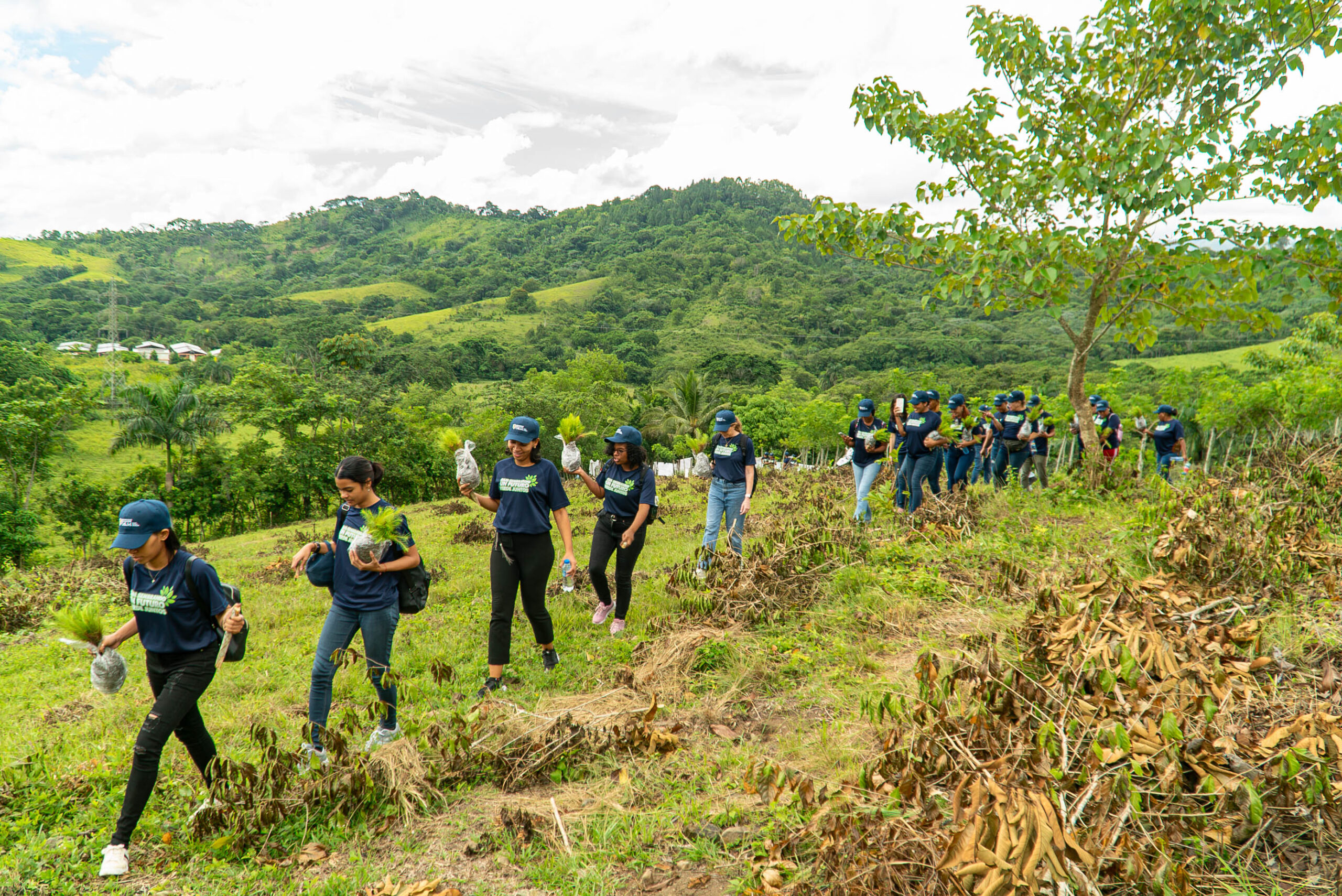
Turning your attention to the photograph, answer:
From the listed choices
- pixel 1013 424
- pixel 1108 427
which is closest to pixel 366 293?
pixel 1013 424

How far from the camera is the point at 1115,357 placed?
254 feet

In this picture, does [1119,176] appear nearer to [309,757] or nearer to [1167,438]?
[1167,438]

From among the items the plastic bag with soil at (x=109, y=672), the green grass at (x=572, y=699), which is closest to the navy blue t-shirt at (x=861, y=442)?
the green grass at (x=572, y=699)

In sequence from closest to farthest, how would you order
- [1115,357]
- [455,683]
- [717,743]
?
[717,743] < [455,683] < [1115,357]

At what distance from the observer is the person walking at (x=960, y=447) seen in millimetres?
9312

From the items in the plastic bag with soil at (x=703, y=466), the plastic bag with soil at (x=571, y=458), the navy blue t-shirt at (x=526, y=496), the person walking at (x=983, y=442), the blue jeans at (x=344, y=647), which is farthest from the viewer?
the person walking at (x=983, y=442)

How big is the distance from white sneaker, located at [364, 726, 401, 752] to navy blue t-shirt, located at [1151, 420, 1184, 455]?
30.8 feet

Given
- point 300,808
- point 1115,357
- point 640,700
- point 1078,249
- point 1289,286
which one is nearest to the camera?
point 300,808

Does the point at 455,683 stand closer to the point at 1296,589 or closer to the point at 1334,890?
the point at 1334,890

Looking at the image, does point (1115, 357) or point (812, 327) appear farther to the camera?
point (812, 327)

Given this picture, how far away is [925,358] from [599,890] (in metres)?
88.1

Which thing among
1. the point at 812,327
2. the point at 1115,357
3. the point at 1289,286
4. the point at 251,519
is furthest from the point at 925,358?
the point at 1289,286

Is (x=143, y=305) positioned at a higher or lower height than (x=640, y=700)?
higher

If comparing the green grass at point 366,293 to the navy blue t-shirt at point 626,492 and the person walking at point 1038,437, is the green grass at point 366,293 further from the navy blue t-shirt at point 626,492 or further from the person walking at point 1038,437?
the navy blue t-shirt at point 626,492
